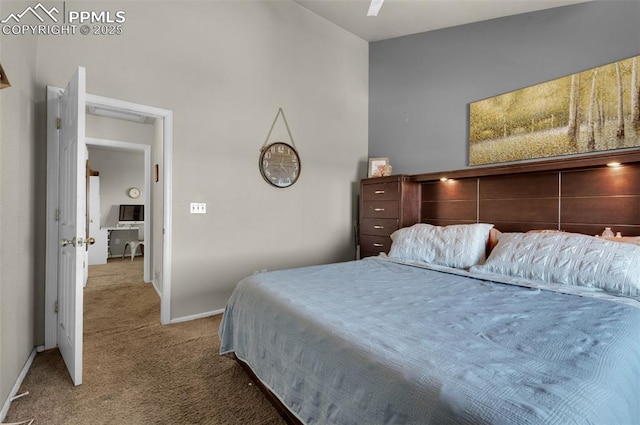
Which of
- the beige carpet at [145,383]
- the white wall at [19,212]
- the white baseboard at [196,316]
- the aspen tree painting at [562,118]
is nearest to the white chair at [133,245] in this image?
the beige carpet at [145,383]

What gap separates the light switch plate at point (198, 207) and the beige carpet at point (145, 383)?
42.2 inches

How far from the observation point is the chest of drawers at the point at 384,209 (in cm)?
336

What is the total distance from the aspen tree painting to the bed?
2.31 ft

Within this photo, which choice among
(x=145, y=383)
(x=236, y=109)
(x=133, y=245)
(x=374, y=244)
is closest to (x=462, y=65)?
(x=374, y=244)

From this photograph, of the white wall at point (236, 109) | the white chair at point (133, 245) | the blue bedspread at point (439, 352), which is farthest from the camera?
the white chair at point (133, 245)

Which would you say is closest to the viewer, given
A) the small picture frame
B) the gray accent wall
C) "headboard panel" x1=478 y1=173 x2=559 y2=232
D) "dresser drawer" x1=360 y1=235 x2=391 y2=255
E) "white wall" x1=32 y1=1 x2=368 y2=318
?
the gray accent wall

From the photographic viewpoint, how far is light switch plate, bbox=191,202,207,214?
301 cm

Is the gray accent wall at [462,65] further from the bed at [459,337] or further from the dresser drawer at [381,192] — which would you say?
the bed at [459,337]

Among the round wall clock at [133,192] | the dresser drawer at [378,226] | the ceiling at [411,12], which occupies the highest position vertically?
the ceiling at [411,12]

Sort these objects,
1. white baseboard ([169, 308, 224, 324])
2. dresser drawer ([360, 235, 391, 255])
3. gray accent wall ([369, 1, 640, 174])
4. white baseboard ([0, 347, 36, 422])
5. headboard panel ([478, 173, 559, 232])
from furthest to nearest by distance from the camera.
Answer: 1. dresser drawer ([360, 235, 391, 255])
2. white baseboard ([169, 308, 224, 324])
3. headboard panel ([478, 173, 559, 232])
4. gray accent wall ([369, 1, 640, 174])
5. white baseboard ([0, 347, 36, 422])

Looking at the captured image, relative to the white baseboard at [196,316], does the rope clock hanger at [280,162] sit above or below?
above

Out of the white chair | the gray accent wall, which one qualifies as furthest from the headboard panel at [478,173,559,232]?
the white chair

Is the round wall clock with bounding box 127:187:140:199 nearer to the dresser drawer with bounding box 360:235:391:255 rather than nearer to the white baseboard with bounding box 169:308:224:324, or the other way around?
the white baseboard with bounding box 169:308:224:324

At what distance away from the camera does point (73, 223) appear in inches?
75.5
